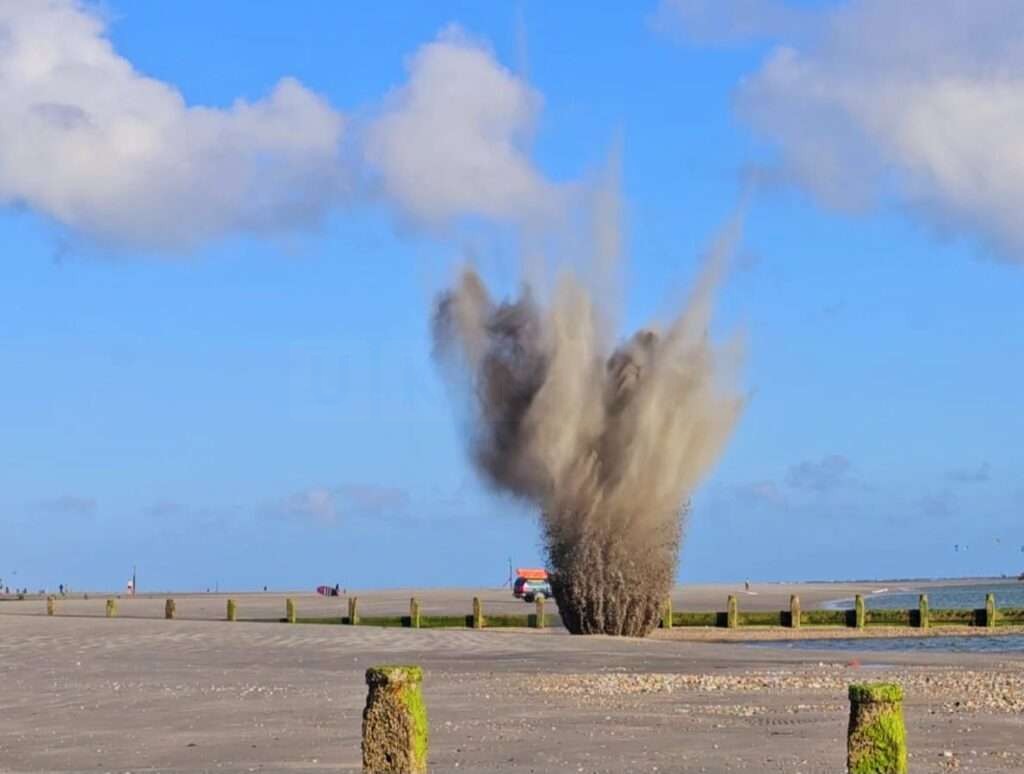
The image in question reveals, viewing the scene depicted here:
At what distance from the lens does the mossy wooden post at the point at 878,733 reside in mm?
11742

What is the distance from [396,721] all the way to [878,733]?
361 centimetres

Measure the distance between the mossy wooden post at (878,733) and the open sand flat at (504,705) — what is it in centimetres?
366

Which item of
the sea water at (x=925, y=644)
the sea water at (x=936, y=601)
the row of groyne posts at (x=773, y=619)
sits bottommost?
the sea water at (x=925, y=644)

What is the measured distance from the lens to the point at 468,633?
135 feet

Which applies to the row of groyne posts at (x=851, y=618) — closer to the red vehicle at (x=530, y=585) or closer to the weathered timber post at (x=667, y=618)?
the weathered timber post at (x=667, y=618)

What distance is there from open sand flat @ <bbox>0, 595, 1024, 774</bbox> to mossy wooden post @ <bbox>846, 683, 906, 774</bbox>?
3.66 metres

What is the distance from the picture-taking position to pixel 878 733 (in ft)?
38.6

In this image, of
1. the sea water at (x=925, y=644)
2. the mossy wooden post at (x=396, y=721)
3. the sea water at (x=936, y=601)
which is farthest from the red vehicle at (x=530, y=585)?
the mossy wooden post at (x=396, y=721)

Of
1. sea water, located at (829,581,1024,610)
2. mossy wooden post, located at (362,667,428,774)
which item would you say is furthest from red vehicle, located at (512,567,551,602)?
mossy wooden post, located at (362,667,428,774)

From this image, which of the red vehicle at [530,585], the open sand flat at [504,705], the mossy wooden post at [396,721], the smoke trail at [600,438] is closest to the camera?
the mossy wooden post at [396,721]

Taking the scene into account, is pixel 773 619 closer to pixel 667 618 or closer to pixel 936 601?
pixel 667 618

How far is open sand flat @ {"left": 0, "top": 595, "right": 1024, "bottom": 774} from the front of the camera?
654 inches

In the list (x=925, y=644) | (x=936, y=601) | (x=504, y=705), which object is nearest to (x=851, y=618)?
(x=925, y=644)

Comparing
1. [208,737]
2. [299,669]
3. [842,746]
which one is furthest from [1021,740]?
[299,669]
